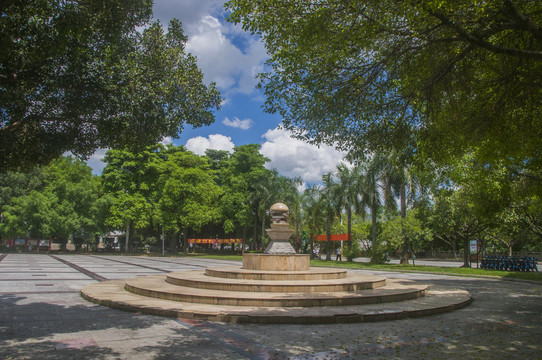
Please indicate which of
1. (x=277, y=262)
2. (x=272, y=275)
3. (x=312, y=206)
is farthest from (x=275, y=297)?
(x=312, y=206)

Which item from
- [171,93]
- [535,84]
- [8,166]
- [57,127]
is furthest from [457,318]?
[8,166]

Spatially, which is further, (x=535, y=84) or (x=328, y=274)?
(x=328, y=274)

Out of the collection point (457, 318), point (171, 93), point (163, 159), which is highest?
point (163, 159)

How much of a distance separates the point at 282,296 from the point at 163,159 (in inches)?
1705

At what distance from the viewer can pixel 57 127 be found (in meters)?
8.84

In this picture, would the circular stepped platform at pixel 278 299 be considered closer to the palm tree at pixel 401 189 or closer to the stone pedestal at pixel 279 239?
the stone pedestal at pixel 279 239

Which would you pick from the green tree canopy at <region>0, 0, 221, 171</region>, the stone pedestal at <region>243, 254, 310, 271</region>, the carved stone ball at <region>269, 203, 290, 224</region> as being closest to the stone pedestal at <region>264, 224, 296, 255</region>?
the carved stone ball at <region>269, 203, 290, 224</region>

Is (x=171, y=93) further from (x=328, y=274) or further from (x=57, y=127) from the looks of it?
(x=328, y=274)

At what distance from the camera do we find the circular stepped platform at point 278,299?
872cm

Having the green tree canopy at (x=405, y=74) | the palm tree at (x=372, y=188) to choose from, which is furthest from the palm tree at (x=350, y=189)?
the green tree canopy at (x=405, y=74)

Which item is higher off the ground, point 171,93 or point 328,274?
point 171,93

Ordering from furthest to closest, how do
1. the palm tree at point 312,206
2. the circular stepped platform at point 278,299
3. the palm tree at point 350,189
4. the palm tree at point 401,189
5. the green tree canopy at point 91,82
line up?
the palm tree at point 312,206 → the palm tree at point 350,189 → the palm tree at point 401,189 → the circular stepped platform at point 278,299 → the green tree canopy at point 91,82

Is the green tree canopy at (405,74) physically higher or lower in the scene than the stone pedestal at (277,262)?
higher

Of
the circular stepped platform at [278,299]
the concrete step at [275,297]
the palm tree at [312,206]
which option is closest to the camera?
the circular stepped platform at [278,299]
